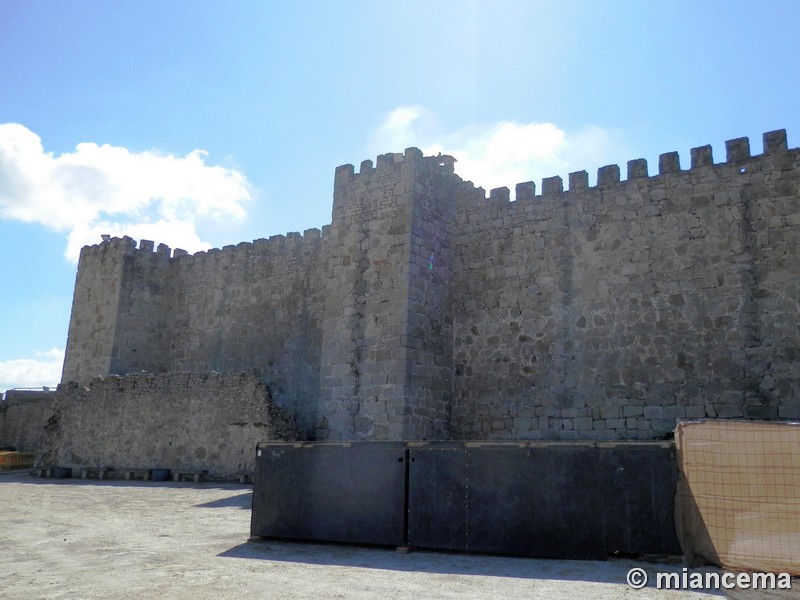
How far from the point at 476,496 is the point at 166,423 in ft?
37.5

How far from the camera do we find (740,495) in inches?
256

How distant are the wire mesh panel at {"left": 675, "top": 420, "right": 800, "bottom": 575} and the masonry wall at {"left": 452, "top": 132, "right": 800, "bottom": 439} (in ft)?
18.2

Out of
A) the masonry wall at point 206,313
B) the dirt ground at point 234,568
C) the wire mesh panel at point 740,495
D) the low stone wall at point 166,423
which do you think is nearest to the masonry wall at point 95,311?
the masonry wall at point 206,313

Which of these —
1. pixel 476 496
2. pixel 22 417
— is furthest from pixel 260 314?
pixel 476 496

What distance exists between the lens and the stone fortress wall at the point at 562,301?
12.0 meters

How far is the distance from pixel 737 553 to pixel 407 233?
909 cm

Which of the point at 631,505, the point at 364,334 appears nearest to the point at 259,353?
the point at 364,334

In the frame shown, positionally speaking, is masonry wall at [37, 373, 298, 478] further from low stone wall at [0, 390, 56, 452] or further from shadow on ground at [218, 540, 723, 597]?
low stone wall at [0, 390, 56, 452]

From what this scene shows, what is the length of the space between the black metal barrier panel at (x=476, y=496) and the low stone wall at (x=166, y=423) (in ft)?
22.0

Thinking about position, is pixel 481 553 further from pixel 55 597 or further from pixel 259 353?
pixel 259 353

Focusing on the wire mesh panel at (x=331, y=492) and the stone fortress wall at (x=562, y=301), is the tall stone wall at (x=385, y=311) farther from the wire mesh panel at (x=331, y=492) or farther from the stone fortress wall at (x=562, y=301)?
the wire mesh panel at (x=331, y=492)

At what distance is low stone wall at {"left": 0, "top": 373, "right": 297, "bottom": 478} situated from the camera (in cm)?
1526

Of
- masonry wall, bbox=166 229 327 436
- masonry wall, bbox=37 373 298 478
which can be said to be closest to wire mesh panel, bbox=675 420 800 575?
masonry wall, bbox=37 373 298 478

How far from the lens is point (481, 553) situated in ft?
24.1
